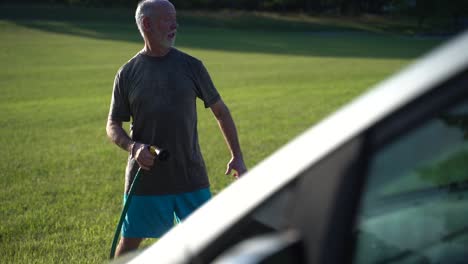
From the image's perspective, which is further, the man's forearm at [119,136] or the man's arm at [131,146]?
the man's forearm at [119,136]

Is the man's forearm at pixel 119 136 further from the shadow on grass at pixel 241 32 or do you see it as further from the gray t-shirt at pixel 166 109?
the shadow on grass at pixel 241 32

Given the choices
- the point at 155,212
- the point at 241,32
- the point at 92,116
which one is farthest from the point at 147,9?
the point at 241,32

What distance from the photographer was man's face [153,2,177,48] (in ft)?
11.4

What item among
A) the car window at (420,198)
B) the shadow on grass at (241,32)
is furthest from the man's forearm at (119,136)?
the shadow on grass at (241,32)

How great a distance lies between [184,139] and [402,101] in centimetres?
267

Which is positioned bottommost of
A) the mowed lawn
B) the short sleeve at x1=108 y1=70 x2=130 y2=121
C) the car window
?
the mowed lawn

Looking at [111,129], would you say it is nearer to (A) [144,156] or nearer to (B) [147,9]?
Answer: (A) [144,156]

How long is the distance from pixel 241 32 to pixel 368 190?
180 feet

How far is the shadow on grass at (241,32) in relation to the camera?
125 feet

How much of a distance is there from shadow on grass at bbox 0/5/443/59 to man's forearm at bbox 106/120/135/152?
29845mm

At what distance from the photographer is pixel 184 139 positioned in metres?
3.72

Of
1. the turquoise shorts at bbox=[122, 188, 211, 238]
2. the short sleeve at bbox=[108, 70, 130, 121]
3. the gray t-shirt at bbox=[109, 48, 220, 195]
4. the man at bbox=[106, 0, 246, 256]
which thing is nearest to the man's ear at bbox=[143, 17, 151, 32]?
the man at bbox=[106, 0, 246, 256]

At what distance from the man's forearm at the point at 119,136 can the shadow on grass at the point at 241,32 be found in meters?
29.8

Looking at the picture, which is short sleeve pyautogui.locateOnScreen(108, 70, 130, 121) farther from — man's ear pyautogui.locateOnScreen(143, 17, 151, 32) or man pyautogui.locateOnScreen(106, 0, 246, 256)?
man's ear pyautogui.locateOnScreen(143, 17, 151, 32)
